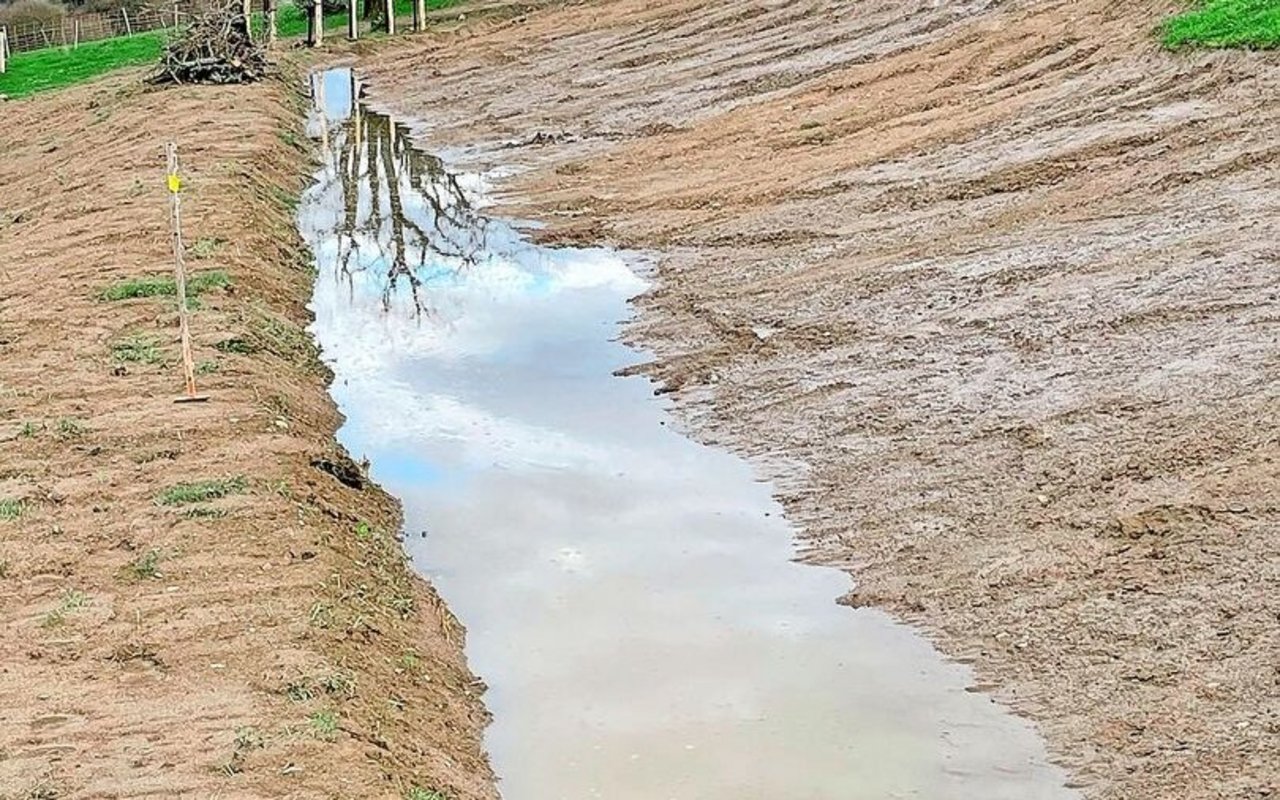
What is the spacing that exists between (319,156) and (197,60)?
6265 millimetres

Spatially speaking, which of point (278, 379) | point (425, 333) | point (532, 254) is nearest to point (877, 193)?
point (532, 254)

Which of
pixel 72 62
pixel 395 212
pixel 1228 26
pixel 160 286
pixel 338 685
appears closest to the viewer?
pixel 338 685

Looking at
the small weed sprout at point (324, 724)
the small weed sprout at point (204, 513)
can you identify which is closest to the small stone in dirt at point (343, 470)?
the small weed sprout at point (204, 513)

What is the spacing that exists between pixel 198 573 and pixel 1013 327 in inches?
292

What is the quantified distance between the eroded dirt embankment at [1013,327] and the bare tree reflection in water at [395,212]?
3.44 ft

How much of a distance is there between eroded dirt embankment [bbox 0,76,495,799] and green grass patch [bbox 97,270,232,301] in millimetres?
124

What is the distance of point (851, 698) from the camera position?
905cm

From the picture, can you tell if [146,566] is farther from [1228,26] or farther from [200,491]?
[1228,26]

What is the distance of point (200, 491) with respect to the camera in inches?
422

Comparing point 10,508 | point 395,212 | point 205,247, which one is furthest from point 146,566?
point 395,212

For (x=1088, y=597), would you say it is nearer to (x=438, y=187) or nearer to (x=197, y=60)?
(x=438, y=187)

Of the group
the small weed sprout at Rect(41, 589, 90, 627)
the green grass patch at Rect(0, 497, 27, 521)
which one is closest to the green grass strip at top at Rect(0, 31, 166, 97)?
the green grass patch at Rect(0, 497, 27, 521)

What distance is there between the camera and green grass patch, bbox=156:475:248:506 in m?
10.6

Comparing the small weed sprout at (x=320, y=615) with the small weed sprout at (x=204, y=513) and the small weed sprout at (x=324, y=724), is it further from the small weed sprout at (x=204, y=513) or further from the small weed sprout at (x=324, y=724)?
the small weed sprout at (x=204, y=513)
